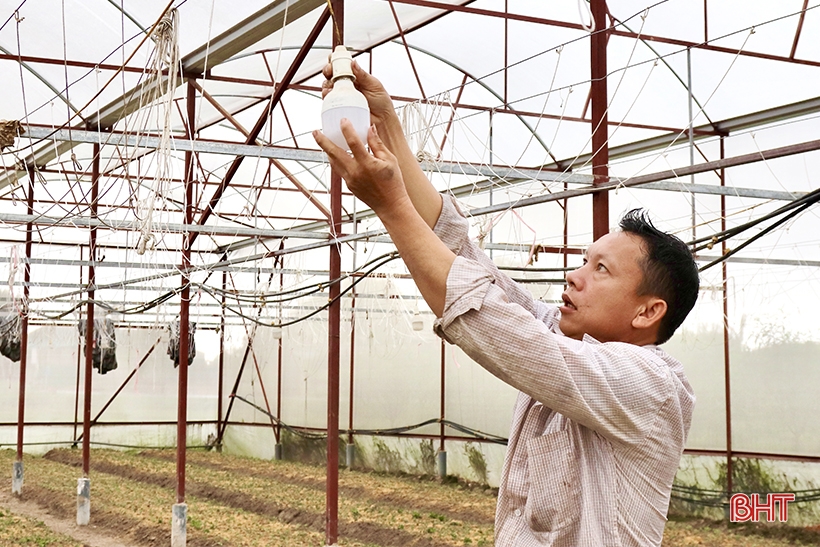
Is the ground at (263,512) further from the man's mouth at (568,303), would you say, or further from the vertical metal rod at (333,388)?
the man's mouth at (568,303)

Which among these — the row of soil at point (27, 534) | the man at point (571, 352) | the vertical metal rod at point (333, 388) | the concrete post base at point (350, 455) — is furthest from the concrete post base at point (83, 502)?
the man at point (571, 352)

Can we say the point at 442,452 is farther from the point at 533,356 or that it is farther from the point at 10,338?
the point at 533,356

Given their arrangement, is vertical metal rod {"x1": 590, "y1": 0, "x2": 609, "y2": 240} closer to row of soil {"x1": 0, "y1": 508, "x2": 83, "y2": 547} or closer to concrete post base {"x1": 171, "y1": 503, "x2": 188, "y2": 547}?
concrete post base {"x1": 171, "y1": 503, "x2": 188, "y2": 547}

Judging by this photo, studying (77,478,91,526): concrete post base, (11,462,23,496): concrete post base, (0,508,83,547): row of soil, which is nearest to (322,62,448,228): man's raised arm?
(0,508,83,547): row of soil

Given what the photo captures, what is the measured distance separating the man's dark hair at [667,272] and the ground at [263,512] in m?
8.89

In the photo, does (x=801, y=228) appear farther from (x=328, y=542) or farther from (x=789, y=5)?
(x=328, y=542)

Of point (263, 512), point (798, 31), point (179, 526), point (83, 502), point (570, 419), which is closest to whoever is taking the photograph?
point (570, 419)

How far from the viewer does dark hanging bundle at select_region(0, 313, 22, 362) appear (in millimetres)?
17672

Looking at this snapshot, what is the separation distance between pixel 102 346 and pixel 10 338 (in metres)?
1.71

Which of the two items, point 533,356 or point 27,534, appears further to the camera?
point 27,534

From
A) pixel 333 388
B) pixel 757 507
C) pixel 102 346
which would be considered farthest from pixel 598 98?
pixel 102 346

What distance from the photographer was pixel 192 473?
670 inches

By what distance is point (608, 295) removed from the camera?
1718mm

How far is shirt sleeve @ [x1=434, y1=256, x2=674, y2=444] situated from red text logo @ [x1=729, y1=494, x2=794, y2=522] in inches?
427
